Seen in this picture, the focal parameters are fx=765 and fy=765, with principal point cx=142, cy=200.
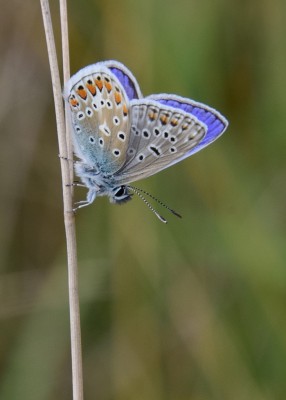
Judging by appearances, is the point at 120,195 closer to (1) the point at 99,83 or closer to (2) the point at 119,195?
(2) the point at 119,195

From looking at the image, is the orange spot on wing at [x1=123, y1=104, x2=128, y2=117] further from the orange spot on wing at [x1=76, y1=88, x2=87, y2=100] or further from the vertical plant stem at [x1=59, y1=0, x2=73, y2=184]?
A: the vertical plant stem at [x1=59, y1=0, x2=73, y2=184]

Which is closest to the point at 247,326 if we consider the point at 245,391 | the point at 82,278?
the point at 245,391

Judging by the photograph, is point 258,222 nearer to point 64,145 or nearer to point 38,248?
point 38,248

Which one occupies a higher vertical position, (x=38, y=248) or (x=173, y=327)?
(x=38, y=248)

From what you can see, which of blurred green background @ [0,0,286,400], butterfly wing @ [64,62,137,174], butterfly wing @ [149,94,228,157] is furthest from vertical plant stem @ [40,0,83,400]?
blurred green background @ [0,0,286,400]

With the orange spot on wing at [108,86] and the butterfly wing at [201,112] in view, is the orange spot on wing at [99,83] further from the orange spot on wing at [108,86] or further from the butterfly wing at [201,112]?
the butterfly wing at [201,112]

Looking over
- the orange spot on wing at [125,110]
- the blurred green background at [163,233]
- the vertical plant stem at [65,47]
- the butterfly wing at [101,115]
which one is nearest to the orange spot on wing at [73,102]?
the butterfly wing at [101,115]

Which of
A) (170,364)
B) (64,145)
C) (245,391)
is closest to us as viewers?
(64,145)
